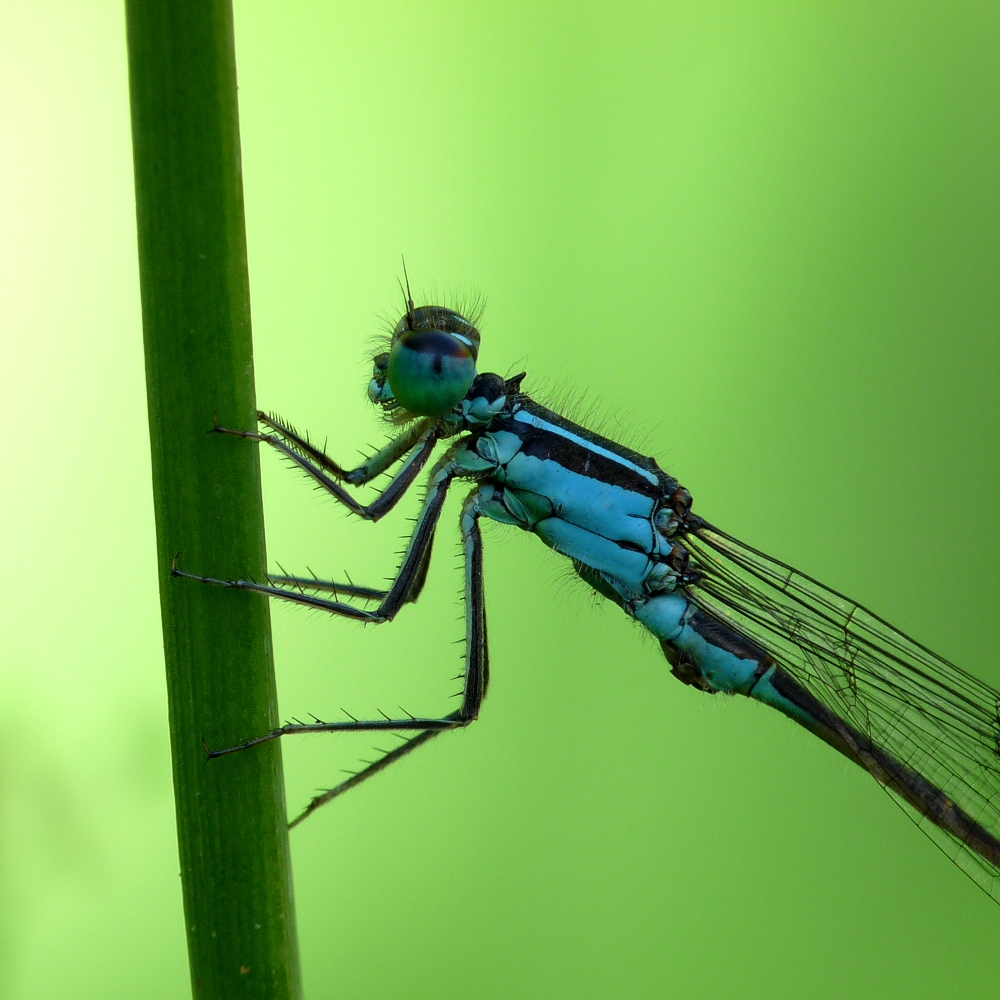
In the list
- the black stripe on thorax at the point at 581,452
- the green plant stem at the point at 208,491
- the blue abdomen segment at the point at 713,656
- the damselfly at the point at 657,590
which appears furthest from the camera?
the blue abdomen segment at the point at 713,656

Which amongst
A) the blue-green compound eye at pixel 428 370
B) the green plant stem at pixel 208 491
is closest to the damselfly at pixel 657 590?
the blue-green compound eye at pixel 428 370

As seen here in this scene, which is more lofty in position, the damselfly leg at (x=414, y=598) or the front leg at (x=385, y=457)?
the front leg at (x=385, y=457)

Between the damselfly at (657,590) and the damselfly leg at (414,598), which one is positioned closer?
the damselfly leg at (414,598)

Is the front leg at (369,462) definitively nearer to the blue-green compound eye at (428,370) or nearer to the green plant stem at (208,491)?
the blue-green compound eye at (428,370)

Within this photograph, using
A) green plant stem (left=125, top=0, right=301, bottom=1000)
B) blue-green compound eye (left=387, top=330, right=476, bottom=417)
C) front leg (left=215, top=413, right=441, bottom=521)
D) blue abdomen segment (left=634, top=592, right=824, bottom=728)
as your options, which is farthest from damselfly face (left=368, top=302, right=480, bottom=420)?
green plant stem (left=125, top=0, right=301, bottom=1000)

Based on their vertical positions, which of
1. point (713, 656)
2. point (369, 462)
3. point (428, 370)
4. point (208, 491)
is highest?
point (369, 462)

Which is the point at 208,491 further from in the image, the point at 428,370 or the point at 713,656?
the point at 713,656

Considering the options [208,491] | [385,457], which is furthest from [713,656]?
[208,491]
